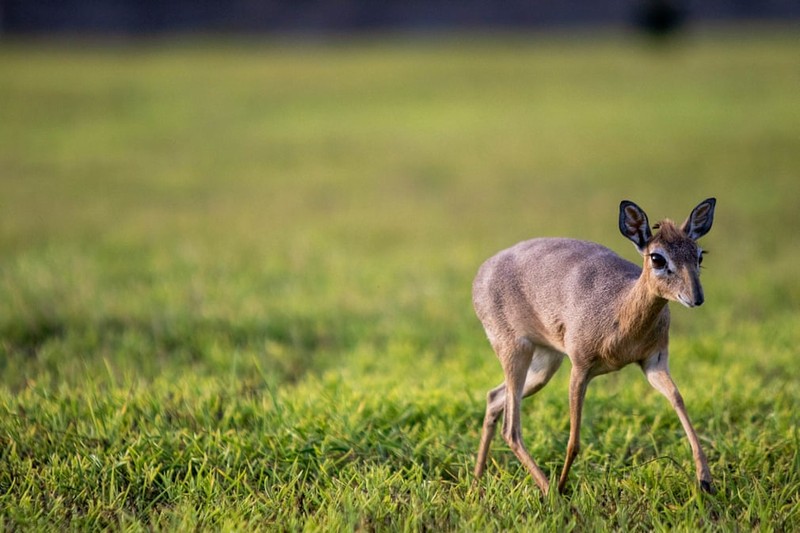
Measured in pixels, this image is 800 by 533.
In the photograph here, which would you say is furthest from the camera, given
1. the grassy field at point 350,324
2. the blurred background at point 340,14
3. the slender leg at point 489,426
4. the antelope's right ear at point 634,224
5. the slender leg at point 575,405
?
the blurred background at point 340,14

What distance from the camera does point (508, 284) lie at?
422cm

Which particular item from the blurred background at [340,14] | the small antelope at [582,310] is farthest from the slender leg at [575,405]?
the blurred background at [340,14]

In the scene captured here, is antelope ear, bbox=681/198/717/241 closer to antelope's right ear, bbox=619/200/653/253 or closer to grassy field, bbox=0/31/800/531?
antelope's right ear, bbox=619/200/653/253

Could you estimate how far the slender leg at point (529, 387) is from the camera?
4258mm

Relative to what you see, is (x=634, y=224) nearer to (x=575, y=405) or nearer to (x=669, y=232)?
(x=669, y=232)

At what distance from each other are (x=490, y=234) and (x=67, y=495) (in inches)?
290

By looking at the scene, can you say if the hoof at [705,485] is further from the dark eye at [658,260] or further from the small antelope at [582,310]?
the dark eye at [658,260]

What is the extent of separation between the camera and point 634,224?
3693 millimetres

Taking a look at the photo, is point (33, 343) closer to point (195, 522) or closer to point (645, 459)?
point (195, 522)

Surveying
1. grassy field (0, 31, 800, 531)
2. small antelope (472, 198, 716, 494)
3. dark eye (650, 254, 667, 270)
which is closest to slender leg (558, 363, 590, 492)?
small antelope (472, 198, 716, 494)

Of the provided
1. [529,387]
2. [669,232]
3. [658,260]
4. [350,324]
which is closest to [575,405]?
[529,387]

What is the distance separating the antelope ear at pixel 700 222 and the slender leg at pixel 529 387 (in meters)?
0.90

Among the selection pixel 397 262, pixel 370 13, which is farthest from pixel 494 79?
pixel 397 262

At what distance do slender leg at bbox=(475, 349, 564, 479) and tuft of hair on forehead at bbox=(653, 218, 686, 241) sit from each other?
0.87m
